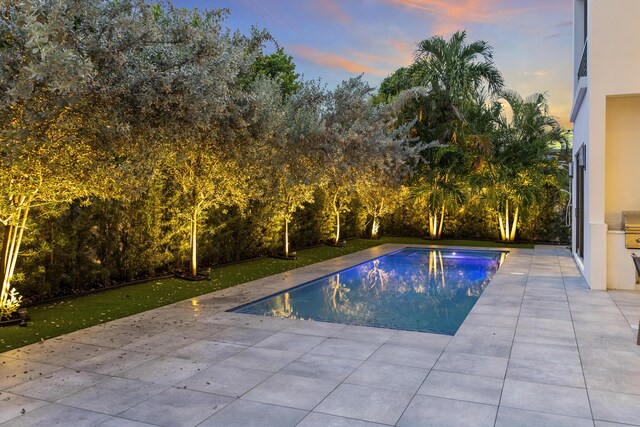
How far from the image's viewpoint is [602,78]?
9.36 metres

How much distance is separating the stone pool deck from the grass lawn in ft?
1.21

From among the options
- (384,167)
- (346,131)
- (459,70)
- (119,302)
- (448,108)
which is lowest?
(119,302)

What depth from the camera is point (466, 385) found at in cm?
449

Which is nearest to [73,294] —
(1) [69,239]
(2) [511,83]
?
(1) [69,239]

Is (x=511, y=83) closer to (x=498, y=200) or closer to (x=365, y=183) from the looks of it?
(x=498, y=200)

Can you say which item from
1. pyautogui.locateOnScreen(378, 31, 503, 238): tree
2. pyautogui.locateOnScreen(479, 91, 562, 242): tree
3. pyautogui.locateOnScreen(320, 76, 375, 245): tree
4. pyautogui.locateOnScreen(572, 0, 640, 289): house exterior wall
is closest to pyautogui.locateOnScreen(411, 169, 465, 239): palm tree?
pyautogui.locateOnScreen(378, 31, 503, 238): tree

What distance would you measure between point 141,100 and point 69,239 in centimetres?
387

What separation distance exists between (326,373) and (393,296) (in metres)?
5.02

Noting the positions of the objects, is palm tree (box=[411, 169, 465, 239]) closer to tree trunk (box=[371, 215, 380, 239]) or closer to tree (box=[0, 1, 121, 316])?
tree trunk (box=[371, 215, 380, 239])

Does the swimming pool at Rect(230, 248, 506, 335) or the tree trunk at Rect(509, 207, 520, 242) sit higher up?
the tree trunk at Rect(509, 207, 520, 242)

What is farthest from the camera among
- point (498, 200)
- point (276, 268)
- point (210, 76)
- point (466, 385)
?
point (498, 200)

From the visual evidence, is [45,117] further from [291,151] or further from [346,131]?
[346,131]

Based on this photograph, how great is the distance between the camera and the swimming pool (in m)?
7.65

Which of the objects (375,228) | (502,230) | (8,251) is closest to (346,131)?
(375,228)
